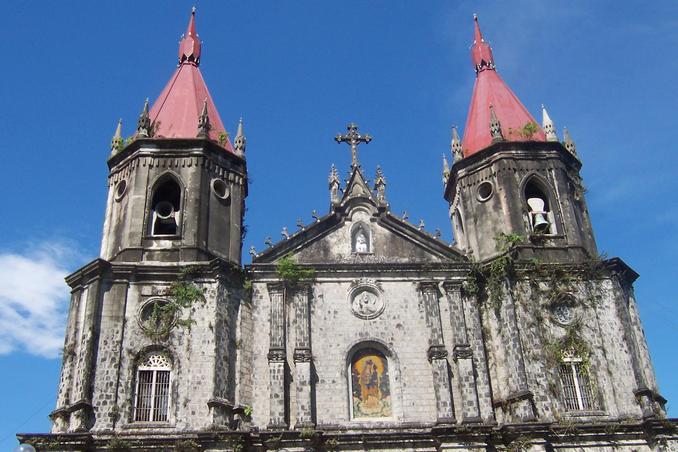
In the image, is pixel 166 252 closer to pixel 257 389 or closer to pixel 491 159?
pixel 257 389

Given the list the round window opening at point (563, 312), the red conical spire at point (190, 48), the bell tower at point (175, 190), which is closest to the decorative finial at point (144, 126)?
the bell tower at point (175, 190)

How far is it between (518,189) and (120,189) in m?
11.8

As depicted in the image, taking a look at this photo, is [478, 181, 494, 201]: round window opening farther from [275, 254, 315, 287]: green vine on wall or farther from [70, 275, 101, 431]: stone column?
[70, 275, 101, 431]: stone column

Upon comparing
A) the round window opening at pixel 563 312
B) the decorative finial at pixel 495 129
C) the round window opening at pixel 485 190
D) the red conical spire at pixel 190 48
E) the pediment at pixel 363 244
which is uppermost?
the red conical spire at pixel 190 48

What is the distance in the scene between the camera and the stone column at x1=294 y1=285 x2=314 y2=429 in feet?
63.7

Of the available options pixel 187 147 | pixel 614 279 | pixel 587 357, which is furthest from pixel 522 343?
pixel 187 147

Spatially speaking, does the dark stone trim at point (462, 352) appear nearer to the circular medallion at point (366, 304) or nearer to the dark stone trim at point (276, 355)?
the circular medallion at point (366, 304)

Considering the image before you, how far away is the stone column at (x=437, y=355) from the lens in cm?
1977

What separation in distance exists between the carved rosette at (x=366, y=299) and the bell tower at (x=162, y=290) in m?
3.13

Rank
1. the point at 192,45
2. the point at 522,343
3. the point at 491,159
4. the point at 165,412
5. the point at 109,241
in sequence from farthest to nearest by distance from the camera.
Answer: the point at 192,45 < the point at 491,159 < the point at 109,241 < the point at 522,343 < the point at 165,412

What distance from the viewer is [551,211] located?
77.8 ft

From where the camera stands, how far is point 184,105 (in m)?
24.9

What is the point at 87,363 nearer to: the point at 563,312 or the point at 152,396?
the point at 152,396

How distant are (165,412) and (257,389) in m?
2.33
